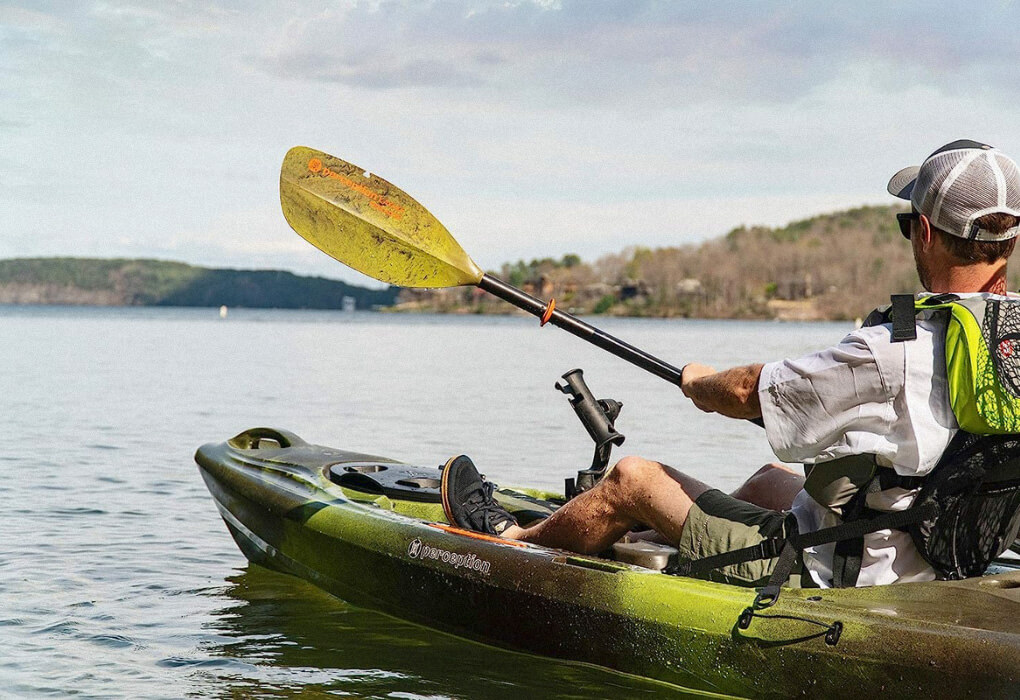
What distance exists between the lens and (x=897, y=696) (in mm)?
3438

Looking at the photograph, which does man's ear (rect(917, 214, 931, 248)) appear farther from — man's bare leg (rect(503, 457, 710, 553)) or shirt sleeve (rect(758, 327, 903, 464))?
man's bare leg (rect(503, 457, 710, 553))

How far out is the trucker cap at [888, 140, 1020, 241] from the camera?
3322 mm

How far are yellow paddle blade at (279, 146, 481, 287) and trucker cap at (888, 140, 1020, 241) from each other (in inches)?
100

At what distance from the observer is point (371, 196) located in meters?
5.63

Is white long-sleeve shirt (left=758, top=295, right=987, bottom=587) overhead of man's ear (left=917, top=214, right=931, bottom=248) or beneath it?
beneath

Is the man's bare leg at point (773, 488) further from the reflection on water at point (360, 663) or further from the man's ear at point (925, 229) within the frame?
the man's ear at point (925, 229)

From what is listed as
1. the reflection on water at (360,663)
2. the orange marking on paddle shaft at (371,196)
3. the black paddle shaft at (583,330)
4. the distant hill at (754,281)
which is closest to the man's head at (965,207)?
the black paddle shaft at (583,330)

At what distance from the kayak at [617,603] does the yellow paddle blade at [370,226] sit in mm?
1160

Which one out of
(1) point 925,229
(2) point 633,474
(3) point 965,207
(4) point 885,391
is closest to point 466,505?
(2) point 633,474

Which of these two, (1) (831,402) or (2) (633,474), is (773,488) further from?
(1) (831,402)

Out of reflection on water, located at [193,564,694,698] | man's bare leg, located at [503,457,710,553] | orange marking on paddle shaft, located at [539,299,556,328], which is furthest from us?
orange marking on paddle shaft, located at [539,299,556,328]

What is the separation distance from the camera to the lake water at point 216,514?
184 inches

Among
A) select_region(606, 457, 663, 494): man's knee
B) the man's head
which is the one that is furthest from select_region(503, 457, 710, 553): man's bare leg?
the man's head

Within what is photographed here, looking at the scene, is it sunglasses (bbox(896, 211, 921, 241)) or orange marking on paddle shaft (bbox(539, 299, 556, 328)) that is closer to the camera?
sunglasses (bbox(896, 211, 921, 241))
